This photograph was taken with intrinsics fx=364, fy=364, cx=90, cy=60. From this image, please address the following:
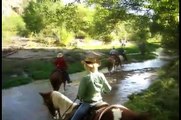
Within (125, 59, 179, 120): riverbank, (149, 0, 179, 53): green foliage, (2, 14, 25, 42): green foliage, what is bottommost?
(125, 59, 179, 120): riverbank

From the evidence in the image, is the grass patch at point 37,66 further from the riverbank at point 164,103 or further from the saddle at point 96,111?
the saddle at point 96,111

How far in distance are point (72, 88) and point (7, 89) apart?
2.81 meters

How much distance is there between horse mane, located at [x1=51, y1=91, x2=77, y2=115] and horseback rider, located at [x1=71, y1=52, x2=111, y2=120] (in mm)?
810

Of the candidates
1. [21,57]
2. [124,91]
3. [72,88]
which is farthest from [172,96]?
[21,57]

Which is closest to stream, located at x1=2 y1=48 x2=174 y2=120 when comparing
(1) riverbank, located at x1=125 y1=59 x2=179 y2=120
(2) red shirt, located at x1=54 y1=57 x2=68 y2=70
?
(2) red shirt, located at x1=54 y1=57 x2=68 y2=70

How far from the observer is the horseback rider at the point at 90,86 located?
513cm

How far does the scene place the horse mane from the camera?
6.20m

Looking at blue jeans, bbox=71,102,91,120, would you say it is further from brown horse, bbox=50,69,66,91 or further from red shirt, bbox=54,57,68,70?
red shirt, bbox=54,57,68,70

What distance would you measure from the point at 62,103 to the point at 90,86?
164cm

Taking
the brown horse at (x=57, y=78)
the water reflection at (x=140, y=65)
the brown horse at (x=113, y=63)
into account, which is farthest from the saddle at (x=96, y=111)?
the water reflection at (x=140, y=65)

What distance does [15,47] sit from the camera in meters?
22.9

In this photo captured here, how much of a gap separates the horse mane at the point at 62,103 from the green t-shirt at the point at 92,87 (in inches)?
37.2

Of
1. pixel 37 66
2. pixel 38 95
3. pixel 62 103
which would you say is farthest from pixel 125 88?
pixel 62 103

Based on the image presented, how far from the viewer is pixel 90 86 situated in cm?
514
